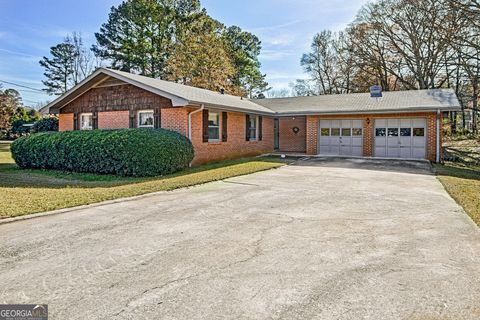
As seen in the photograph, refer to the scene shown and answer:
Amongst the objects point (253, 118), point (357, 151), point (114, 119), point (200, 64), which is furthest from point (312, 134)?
point (200, 64)

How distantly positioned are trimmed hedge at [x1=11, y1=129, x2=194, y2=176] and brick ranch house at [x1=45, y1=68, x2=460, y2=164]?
62.8 inches

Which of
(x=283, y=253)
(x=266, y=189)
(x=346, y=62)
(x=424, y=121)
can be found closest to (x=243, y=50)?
(x=346, y=62)

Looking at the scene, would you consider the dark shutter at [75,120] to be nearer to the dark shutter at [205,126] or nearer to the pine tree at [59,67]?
the dark shutter at [205,126]

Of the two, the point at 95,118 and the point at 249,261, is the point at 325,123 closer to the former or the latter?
the point at 95,118

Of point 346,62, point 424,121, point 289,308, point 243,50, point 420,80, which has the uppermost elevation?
point 243,50

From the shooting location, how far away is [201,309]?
106 inches

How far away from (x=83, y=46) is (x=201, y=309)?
41.2m

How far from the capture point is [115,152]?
11.1 metres

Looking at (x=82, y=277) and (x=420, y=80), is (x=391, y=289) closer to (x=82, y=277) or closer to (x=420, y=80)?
(x=82, y=277)

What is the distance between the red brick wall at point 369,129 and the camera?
15641mm

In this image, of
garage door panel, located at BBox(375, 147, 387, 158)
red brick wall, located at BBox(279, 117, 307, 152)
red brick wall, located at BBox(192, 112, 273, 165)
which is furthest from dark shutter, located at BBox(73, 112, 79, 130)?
garage door panel, located at BBox(375, 147, 387, 158)

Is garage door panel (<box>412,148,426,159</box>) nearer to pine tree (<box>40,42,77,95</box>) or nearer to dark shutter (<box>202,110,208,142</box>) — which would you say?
dark shutter (<box>202,110,208,142</box>)

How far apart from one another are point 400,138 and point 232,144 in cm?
839

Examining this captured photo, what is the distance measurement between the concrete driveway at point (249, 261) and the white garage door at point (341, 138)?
1112 cm
